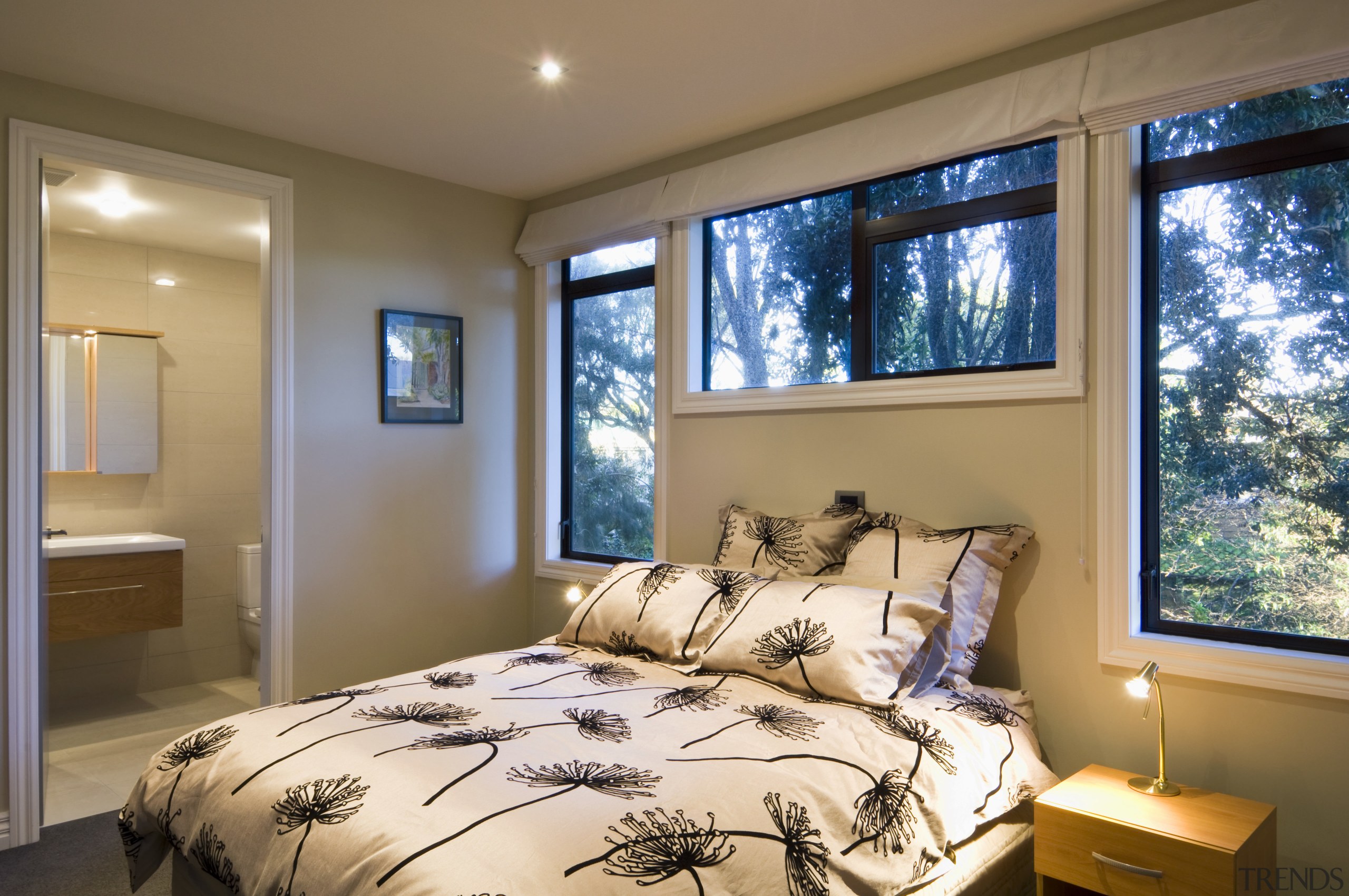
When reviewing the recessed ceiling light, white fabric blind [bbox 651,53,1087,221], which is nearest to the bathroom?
the recessed ceiling light

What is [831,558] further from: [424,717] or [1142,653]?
[424,717]

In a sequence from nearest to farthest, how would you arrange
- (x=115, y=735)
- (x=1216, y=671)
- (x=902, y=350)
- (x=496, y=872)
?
(x=496, y=872) < (x=1216, y=671) < (x=902, y=350) < (x=115, y=735)

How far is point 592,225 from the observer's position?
396 centimetres

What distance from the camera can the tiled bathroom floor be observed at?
328cm

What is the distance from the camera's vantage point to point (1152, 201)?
97.7 inches

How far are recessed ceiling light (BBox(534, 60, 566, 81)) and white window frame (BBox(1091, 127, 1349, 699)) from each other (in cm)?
172

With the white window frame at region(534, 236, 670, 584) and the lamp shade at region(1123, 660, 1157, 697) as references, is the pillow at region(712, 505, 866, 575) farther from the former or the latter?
the white window frame at region(534, 236, 670, 584)

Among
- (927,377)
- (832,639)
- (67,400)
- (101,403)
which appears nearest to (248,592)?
(101,403)

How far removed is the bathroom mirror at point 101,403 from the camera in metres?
4.50

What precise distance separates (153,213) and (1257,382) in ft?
15.4

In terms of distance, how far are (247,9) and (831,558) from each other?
2.47 m

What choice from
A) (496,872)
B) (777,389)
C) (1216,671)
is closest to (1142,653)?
(1216,671)

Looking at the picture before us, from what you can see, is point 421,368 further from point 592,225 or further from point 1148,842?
point 1148,842

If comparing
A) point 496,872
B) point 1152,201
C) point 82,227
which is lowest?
point 496,872
